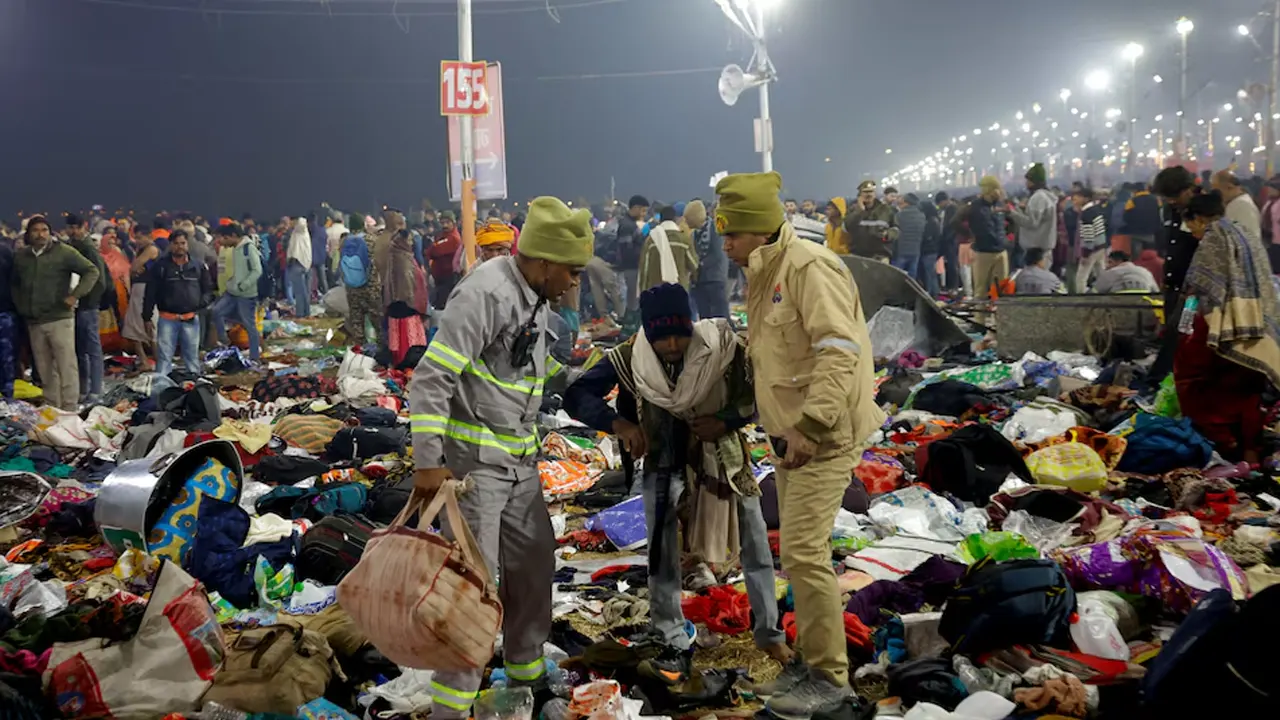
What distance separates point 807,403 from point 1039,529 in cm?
321

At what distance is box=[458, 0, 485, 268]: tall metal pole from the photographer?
1258cm

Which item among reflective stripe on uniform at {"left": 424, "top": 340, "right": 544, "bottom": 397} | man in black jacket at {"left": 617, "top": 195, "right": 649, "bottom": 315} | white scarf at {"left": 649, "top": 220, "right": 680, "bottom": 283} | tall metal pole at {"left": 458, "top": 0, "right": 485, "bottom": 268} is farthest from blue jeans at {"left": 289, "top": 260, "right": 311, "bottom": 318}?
reflective stripe on uniform at {"left": 424, "top": 340, "right": 544, "bottom": 397}

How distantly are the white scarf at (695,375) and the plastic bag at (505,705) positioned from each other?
137 centimetres

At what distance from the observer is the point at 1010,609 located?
470cm

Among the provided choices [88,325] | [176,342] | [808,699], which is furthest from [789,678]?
[88,325]

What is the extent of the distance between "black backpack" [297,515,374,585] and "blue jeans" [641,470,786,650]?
6.48 feet

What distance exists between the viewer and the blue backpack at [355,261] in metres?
15.1

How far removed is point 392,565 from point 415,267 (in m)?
11.0

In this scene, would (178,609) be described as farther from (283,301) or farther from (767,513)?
(283,301)

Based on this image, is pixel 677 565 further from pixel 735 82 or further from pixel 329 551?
pixel 735 82

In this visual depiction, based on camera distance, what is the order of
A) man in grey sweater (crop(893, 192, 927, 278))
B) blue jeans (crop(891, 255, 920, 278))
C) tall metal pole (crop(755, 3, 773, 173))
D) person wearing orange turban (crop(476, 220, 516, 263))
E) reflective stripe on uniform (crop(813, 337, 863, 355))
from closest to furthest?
→ reflective stripe on uniform (crop(813, 337, 863, 355)), person wearing orange turban (crop(476, 220, 516, 263)), man in grey sweater (crop(893, 192, 927, 278)), blue jeans (crop(891, 255, 920, 278)), tall metal pole (crop(755, 3, 773, 173))

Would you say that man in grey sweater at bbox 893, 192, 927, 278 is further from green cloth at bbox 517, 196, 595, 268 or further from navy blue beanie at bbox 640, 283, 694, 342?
green cloth at bbox 517, 196, 595, 268

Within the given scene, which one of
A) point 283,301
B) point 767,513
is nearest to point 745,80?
point 283,301

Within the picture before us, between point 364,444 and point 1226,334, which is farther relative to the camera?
point 364,444
